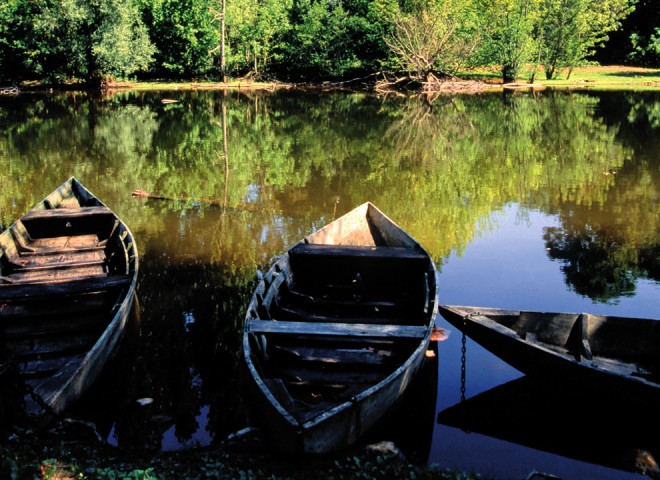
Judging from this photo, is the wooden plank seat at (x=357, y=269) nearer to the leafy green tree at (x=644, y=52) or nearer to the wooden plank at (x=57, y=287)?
the wooden plank at (x=57, y=287)

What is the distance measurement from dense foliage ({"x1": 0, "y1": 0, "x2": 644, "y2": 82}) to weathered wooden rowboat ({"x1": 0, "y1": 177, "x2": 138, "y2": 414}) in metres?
33.4

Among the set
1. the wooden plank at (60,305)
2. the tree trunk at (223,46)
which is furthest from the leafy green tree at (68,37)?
the wooden plank at (60,305)

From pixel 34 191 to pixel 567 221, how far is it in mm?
13317

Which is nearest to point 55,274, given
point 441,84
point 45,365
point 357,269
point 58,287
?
point 58,287

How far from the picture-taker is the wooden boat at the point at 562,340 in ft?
21.7

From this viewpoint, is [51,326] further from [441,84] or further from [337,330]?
[441,84]

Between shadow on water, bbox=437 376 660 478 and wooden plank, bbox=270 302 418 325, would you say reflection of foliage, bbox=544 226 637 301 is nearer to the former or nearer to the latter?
shadow on water, bbox=437 376 660 478

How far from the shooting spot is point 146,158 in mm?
20859

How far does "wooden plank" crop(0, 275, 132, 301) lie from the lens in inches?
311

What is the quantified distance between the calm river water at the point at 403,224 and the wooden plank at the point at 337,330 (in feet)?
2.86

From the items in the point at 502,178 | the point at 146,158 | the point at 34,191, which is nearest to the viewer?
the point at 34,191

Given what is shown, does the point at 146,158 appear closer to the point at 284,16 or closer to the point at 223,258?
the point at 223,258

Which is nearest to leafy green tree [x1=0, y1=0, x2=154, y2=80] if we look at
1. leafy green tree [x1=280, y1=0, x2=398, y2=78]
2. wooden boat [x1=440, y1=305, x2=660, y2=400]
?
leafy green tree [x1=280, y1=0, x2=398, y2=78]

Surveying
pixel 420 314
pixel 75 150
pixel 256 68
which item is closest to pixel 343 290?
pixel 420 314
